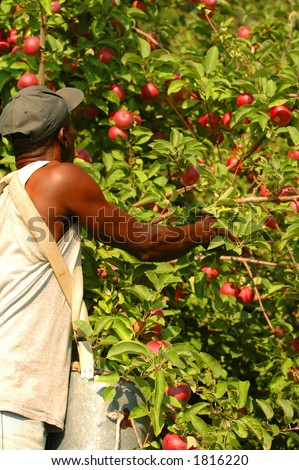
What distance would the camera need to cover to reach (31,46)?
2730 millimetres

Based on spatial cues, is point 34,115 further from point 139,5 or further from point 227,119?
point 139,5

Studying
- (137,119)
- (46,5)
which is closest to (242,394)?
(137,119)

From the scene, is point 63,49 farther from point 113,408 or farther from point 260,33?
point 113,408

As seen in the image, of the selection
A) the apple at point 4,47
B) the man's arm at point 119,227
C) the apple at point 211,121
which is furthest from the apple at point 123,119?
the man's arm at point 119,227

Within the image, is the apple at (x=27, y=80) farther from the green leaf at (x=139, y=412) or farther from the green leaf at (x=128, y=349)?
the green leaf at (x=139, y=412)

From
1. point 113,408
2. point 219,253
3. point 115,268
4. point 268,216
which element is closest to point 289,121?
point 268,216

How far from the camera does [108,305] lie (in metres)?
2.21

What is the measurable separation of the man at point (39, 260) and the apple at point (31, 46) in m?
0.88

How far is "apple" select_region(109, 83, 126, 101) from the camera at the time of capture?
9.59 ft

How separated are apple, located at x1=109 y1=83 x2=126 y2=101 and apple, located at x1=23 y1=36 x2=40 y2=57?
1.05 ft

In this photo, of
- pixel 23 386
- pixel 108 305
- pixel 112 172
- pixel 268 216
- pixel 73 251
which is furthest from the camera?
pixel 112 172

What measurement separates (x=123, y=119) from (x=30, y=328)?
1.28 meters

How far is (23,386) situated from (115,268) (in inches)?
26.6

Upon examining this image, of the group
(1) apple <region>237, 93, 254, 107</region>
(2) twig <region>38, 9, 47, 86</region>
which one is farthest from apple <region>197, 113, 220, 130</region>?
(2) twig <region>38, 9, 47, 86</region>
